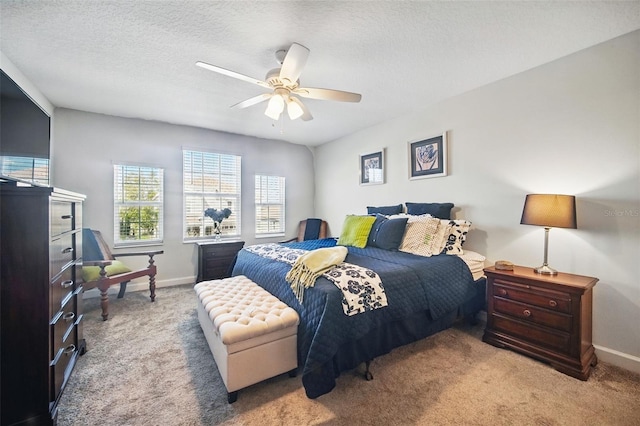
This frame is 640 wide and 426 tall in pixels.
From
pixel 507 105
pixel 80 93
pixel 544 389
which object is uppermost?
pixel 80 93

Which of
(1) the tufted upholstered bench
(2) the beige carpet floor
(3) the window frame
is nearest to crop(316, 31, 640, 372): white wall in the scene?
(2) the beige carpet floor

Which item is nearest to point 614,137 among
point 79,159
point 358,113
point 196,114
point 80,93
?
point 358,113

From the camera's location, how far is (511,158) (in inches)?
106

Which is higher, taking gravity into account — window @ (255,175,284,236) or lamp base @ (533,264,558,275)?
window @ (255,175,284,236)

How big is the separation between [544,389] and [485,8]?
2.59 meters

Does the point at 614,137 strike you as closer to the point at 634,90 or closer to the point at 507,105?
the point at 634,90

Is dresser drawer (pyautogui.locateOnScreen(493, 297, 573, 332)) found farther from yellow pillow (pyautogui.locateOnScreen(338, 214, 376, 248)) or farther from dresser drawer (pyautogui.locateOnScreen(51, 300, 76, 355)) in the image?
dresser drawer (pyautogui.locateOnScreen(51, 300, 76, 355))

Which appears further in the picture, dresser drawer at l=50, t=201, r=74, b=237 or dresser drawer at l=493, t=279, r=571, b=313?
dresser drawer at l=493, t=279, r=571, b=313

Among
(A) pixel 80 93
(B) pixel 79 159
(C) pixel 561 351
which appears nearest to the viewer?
(C) pixel 561 351

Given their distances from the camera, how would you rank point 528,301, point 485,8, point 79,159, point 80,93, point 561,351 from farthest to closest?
point 79,159 < point 80,93 < point 528,301 < point 561,351 < point 485,8

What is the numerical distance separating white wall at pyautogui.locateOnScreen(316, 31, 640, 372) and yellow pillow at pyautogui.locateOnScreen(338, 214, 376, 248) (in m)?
0.93

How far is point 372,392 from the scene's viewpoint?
5.79 feet

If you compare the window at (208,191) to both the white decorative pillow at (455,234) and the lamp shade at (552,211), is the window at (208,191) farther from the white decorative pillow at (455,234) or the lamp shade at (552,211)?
the lamp shade at (552,211)

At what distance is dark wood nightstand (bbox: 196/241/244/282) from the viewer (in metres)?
4.00
